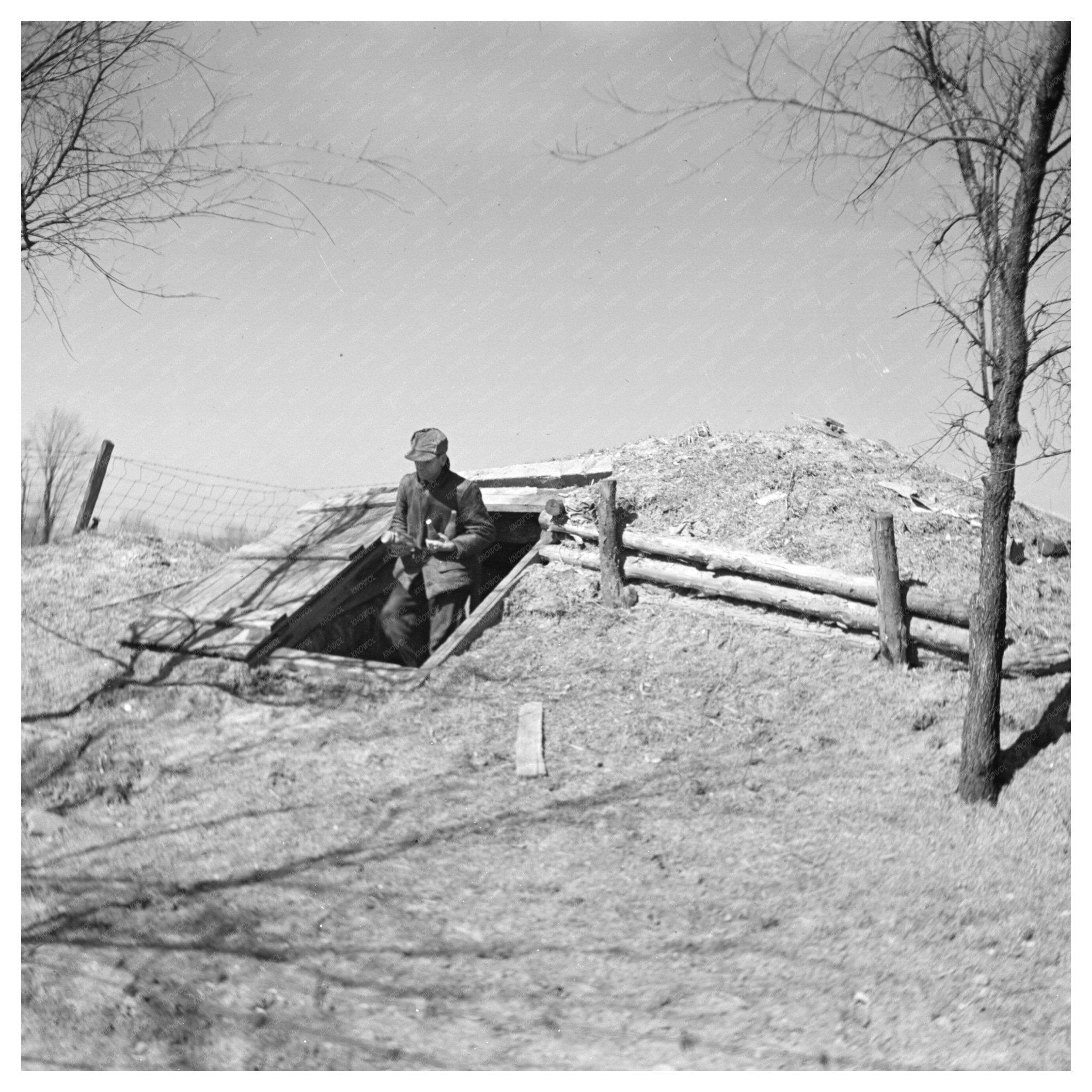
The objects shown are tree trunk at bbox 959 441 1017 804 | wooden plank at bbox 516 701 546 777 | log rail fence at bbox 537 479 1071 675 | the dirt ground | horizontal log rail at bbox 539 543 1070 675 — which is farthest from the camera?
log rail fence at bbox 537 479 1071 675

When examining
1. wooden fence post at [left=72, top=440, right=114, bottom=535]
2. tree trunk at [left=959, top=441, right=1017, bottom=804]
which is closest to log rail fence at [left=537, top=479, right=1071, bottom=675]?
tree trunk at [left=959, top=441, right=1017, bottom=804]

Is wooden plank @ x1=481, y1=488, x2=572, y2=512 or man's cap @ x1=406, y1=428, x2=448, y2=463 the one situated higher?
man's cap @ x1=406, y1=428, x2=448, y2=463

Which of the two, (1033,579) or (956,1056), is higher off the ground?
(1033,579)

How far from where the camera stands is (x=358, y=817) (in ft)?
17.0

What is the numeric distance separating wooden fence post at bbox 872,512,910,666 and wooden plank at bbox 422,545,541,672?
2935mm

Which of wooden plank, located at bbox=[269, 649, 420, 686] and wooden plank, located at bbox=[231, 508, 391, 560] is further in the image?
wooden plank, located at bbox=[231, 508, 391, 560]

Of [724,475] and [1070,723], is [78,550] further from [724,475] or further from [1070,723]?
[1070,723]

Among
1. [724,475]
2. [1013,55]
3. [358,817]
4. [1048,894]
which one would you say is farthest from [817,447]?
[358,817]

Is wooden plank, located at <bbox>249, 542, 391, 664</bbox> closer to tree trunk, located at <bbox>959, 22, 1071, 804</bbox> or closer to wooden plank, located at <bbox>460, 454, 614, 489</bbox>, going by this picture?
wooden plank, located at <bbox>460, 454, 614, 489</bbox>

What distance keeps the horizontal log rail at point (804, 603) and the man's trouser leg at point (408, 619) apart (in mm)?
1314

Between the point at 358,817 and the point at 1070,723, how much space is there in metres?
4.42

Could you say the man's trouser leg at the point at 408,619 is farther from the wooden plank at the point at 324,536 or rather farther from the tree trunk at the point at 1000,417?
the tree trunk at the point at 1000,417

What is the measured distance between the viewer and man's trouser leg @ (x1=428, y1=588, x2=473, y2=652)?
7539mm

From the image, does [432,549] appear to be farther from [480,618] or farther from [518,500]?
[518,500]
